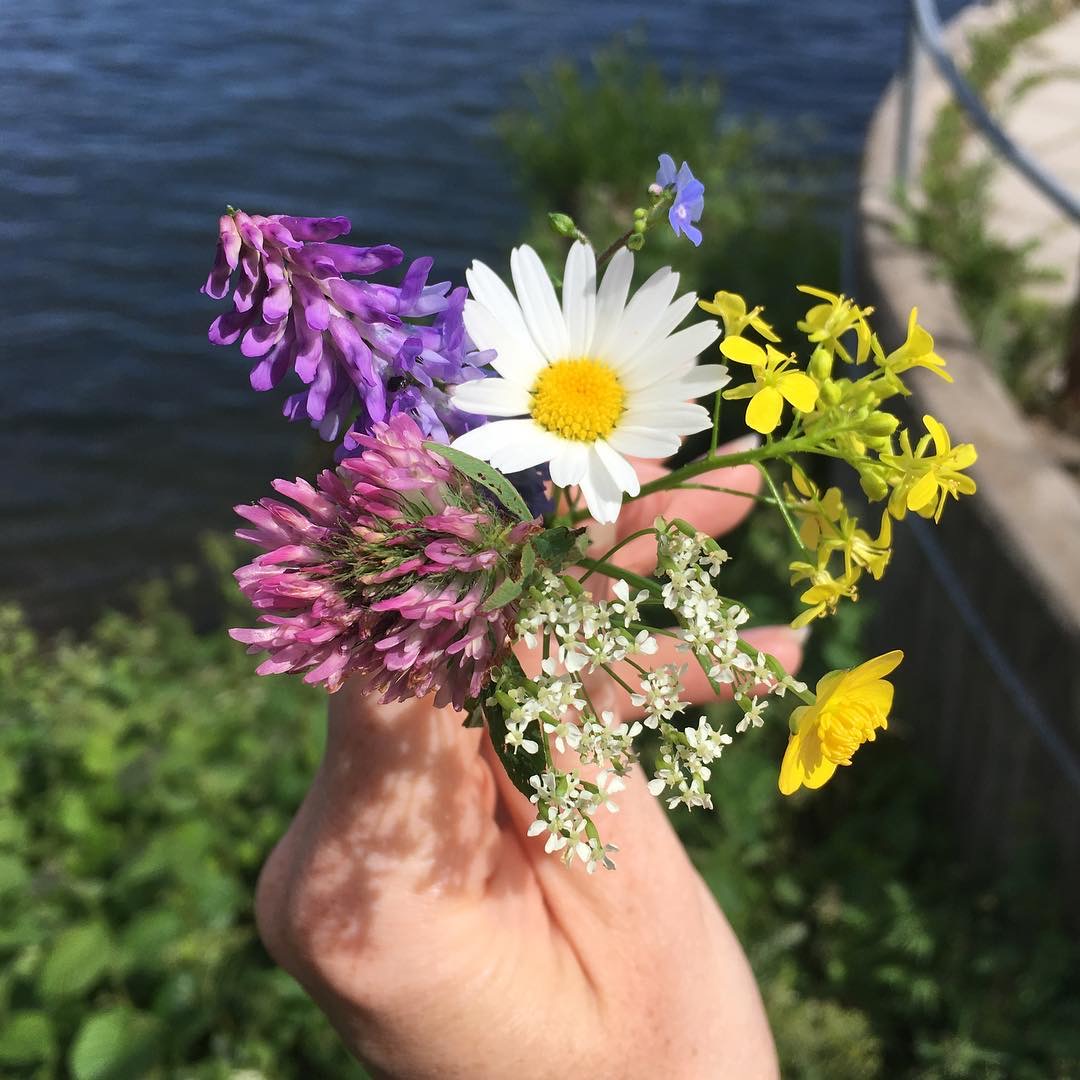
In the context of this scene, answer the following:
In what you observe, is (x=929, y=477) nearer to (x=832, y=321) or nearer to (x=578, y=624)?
(x=832, y=321)

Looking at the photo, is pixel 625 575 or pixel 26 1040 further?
pixel 26 1040

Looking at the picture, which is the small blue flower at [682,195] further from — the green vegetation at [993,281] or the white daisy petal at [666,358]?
the green vegetation at [993,281]

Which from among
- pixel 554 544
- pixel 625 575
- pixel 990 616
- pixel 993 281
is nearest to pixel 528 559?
pixel 554 544

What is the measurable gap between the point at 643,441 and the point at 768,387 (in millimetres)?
124

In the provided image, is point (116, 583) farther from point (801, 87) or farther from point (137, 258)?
point (801, 87)

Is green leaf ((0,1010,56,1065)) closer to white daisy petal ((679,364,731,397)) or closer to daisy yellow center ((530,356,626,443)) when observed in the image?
daisy yellow center ((530,356,626,443))

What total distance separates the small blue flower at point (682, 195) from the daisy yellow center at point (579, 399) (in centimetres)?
15

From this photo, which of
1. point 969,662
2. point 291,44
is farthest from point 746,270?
point 291,44

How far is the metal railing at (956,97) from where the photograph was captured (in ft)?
9.85

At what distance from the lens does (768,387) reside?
0.95 meters

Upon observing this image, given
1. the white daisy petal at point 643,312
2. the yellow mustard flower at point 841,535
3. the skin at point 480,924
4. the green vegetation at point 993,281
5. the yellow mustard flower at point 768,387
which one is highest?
the green vegetation at point 993,281

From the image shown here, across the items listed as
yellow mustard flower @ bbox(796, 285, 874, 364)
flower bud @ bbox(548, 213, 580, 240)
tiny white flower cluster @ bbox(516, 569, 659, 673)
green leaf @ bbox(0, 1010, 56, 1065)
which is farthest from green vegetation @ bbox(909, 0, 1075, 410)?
green leaf @ bbox(0, 1010, 56, 1065)

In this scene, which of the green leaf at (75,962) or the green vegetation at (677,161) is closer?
the green leaf at (75,962)

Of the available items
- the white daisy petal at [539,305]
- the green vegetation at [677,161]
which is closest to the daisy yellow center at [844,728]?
the white daisy petal at [539,305]
